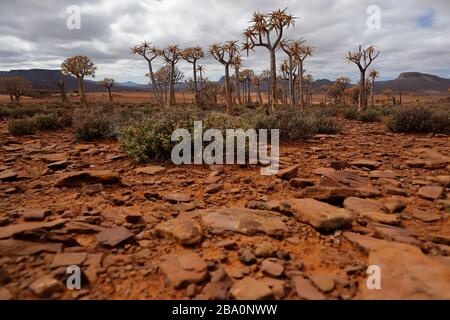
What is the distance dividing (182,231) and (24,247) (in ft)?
4.36

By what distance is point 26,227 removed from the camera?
2.93 metres

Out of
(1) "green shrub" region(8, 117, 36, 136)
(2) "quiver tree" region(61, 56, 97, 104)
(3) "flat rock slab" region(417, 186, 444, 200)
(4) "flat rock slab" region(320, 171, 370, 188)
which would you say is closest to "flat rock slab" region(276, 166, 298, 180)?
(4) "flat rock slab" region(320, 171, 370, 188)

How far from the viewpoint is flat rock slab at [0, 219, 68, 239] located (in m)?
2.83

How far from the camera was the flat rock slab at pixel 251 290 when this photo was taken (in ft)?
7.04

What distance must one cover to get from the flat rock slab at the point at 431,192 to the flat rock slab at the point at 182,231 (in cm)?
296

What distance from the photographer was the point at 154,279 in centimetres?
236

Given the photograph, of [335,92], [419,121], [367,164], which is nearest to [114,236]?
[367,164]

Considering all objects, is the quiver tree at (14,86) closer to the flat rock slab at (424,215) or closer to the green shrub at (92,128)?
the green shrub at (92,128)

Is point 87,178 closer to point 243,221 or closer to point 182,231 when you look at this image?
point 182,231

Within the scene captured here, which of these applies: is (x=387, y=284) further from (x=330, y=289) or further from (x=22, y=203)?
(x=22, y=203)

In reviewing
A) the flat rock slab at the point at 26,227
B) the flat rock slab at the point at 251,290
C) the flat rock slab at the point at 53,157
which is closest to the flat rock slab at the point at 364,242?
the flat rock slab at the point at 251,290
